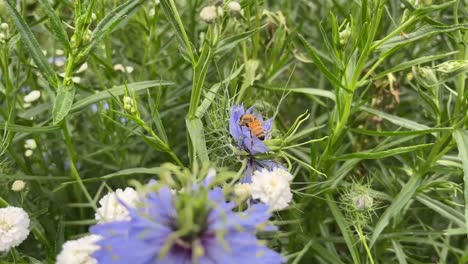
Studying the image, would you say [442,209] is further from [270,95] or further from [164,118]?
[164,118]

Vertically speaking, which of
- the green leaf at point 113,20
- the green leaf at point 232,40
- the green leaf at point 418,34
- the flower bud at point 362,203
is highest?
the green leaf at point 113,20

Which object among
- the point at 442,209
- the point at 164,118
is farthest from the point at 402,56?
the point at 164,118

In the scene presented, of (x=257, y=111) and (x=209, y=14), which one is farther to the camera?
(x=257, y=111)

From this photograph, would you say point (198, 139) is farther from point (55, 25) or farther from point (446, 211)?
point (446, 211)

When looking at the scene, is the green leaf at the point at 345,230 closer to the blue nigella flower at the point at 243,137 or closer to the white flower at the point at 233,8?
the blue nigella flower at the point at 243,137

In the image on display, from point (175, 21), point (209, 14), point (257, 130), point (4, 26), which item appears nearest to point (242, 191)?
point (257, 130)

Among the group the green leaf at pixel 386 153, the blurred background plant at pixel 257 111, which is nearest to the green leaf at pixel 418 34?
the blurred background plant at pixel 257 111

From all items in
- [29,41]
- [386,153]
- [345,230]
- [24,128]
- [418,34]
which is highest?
[29,41]
